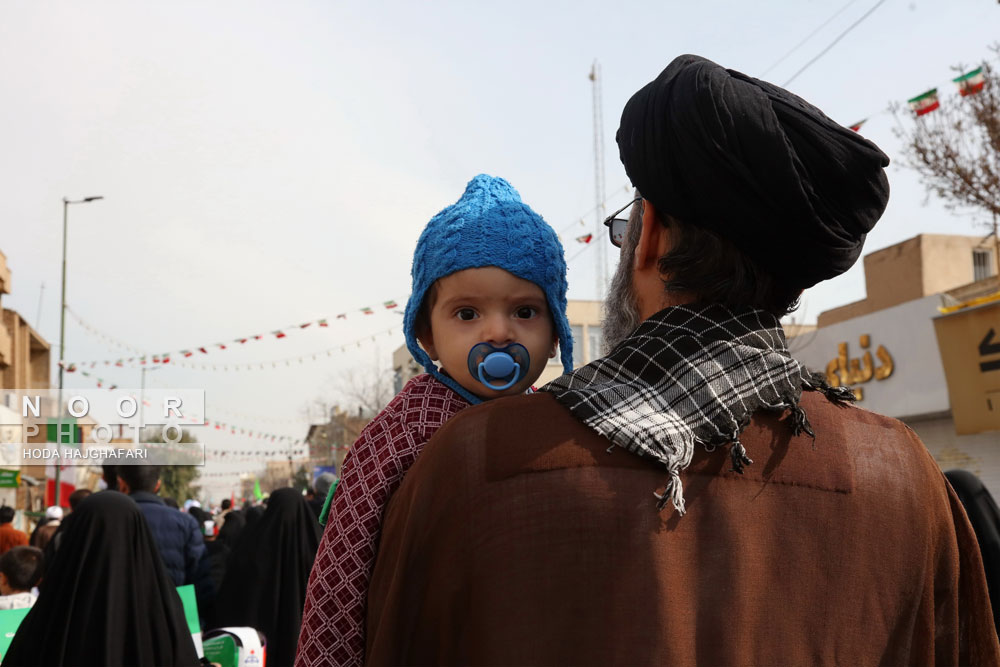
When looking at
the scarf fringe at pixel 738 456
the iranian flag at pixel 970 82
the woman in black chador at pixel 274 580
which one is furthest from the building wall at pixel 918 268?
the scarf fringe at pixel 738 456

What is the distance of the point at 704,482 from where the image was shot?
4.69ft

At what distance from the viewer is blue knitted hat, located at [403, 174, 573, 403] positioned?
2.09 m

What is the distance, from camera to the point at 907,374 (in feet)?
54.3

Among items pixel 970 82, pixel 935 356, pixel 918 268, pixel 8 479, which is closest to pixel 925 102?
pixel 970 82

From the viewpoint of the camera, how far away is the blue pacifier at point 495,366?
2.02 m

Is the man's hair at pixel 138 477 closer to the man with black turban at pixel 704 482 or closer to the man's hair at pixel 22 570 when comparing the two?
the man's hair at pixel 22 570

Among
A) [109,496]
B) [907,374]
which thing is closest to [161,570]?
[109,496]

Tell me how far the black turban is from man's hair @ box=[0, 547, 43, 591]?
240 inches

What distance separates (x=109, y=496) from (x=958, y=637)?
12.9 feet

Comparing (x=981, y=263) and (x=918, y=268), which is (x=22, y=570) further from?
(x=981, y=263)

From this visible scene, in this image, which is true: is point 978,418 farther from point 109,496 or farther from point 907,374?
point 109,496

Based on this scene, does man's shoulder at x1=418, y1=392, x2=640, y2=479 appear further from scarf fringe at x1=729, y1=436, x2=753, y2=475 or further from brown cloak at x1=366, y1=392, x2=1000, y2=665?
scarf fringe at x1=729, y1=436, x2=753, y2=475

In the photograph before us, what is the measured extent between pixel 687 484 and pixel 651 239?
45 centimetres

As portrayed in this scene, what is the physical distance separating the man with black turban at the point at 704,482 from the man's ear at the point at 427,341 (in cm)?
68
